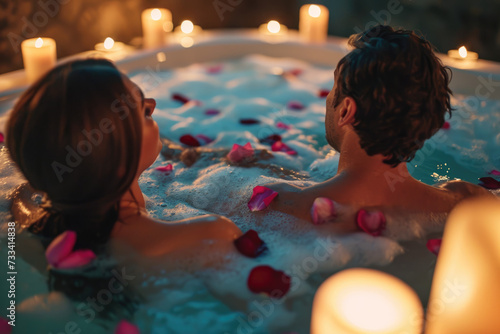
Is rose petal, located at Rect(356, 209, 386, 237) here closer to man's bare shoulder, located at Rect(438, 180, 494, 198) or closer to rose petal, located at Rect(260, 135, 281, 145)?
man's bare shoulder, located at Rect(438, 180, 494, 198)

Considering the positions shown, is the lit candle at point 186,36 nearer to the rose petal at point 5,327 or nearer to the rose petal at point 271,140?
the rose petal at point 271,140

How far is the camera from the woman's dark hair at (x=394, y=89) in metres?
1.62

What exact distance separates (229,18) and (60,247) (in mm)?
4609

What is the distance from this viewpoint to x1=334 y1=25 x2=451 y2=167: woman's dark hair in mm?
1621

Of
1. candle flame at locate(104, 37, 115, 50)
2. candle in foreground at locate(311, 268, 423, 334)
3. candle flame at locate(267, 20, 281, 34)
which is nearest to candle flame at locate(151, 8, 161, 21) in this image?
candle flame at locate(104, 37, 115, 50)

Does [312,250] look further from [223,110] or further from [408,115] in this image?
[223,110]

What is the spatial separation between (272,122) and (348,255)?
1531 millimetres

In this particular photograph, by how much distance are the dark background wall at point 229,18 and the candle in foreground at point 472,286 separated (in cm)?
360

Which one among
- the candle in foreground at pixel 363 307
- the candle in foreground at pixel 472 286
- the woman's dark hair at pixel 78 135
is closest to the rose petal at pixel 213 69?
the woman's dark hair at pixel 78 135

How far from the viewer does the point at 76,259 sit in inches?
57.1

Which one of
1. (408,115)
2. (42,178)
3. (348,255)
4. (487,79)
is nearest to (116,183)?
(42,178)

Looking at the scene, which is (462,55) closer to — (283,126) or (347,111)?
(283,126)

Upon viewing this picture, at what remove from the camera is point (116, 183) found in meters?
1.34

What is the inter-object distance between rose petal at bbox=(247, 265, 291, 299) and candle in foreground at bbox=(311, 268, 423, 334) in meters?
0.39
